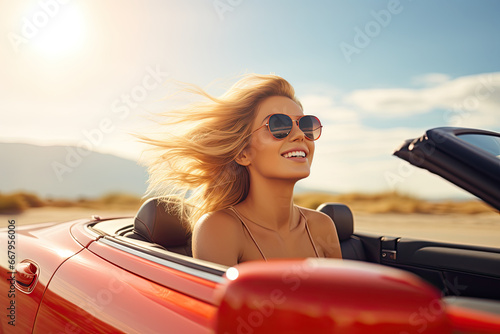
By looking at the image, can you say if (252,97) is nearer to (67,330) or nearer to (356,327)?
(67,330)

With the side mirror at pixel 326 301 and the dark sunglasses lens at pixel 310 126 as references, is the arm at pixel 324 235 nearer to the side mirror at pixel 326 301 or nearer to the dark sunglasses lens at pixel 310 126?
the dark sunglasses lens at pixel 310 126

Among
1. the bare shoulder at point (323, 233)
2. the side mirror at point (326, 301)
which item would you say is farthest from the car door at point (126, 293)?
the bare shoulder at point (323, 233)

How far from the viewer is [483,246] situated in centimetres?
256

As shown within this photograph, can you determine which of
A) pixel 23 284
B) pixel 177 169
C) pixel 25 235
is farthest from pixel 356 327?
pixel 25 235

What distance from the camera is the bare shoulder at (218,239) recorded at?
1.90 m

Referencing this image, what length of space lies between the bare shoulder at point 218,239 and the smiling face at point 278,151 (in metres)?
0.34

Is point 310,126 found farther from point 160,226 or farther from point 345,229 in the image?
point 345,229

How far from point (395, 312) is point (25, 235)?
6.88ft

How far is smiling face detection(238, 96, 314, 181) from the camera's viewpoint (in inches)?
83.3

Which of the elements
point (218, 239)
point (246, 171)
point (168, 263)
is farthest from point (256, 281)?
point (246, 171)

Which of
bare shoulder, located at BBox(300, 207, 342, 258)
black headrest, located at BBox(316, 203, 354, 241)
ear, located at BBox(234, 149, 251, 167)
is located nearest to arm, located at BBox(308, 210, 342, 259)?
bare shoulder, located at BBox(300, 207, 342, 258)

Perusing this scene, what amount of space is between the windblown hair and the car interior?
0.15 meters

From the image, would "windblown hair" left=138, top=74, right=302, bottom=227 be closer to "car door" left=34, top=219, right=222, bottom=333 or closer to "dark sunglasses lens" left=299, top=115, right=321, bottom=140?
"dark sunglasses lens" left=299, top=115, right=321, bottom=140

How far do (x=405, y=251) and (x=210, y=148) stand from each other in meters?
1.49
